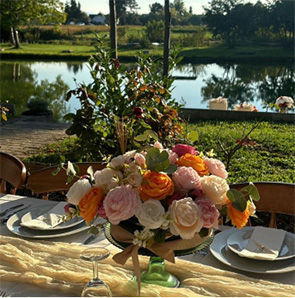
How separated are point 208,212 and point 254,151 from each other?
13.7 ft

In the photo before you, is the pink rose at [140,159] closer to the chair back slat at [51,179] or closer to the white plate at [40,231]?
the white plate at [40,231]

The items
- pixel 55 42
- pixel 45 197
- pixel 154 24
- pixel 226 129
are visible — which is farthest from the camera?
pixel 55 42

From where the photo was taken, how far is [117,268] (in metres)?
1.24

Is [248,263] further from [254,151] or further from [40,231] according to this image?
[254,151]

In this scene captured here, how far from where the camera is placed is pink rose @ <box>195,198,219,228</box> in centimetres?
99

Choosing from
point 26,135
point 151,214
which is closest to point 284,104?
point 26,135

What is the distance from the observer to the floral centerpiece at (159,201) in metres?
0.98

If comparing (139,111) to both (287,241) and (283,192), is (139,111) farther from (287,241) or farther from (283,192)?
(287,241)

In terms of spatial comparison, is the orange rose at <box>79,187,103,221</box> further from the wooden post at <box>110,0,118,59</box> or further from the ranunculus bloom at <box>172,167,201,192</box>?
the wooden post at <box>110,0,118,59</box>

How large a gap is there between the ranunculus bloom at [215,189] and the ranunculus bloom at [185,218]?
0.06 metres

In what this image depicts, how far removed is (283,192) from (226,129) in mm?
4735

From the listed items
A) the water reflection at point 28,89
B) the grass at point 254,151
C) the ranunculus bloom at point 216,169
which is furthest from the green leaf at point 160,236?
the water reflection at point 28,89

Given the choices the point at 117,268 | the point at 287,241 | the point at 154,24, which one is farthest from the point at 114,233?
the point at 154,24

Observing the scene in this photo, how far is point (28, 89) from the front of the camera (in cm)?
1431
